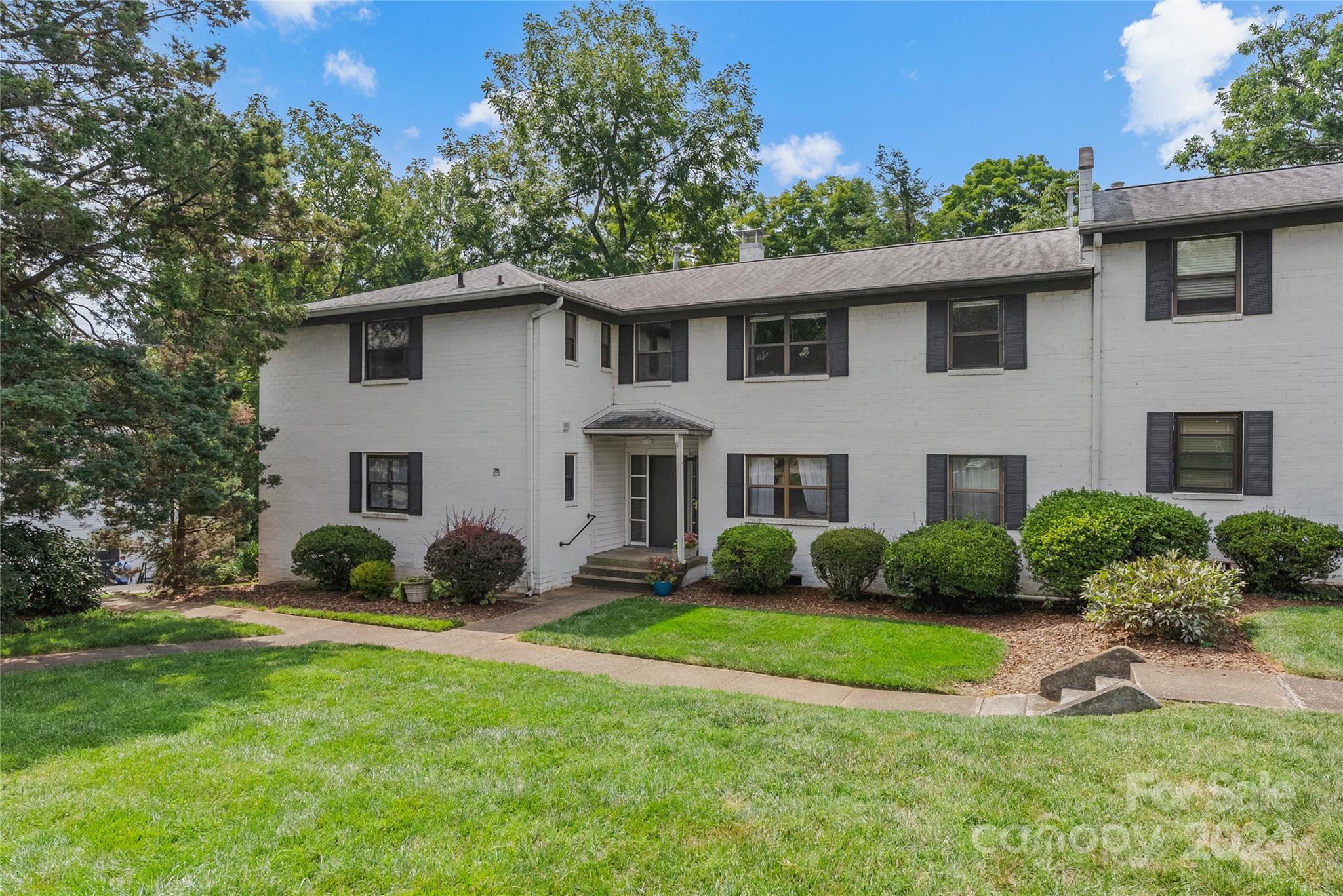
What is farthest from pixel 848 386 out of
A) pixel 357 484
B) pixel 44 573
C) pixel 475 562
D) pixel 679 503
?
pixel 44 573

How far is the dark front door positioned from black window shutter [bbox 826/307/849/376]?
3894mm

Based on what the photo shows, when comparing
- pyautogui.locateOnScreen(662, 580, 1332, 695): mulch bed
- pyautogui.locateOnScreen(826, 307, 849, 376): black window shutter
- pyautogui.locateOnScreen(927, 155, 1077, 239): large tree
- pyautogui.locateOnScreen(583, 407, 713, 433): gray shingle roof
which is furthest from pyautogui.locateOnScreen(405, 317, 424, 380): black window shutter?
pyautogui.locateOnScreen(927, 155, 1077, 239): large tree

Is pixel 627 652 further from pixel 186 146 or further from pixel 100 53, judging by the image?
pixel 100 53

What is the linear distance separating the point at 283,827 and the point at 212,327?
10072 mm

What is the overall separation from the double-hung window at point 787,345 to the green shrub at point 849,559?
321 cm

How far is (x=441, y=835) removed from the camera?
3.97 m

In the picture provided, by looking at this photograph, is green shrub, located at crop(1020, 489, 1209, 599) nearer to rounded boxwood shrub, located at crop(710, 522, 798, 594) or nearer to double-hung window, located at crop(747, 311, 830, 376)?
rounded boxwood shrub, located at crop(710, 522, 798, 594)

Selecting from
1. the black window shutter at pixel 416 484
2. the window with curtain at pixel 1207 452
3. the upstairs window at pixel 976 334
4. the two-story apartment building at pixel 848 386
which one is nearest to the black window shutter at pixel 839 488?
the two-story apartment building at pixel 848 386

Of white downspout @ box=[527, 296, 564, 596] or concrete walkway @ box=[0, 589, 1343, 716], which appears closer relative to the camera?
concrete walkway @ box=[0, 589, 1343, 716]

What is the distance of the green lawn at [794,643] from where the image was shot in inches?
322

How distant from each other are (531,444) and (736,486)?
4014 millimetres

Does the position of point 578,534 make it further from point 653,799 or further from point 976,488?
point 653,799

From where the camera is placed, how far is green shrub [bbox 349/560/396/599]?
13.1 m

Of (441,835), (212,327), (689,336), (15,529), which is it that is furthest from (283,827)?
(689,336)
